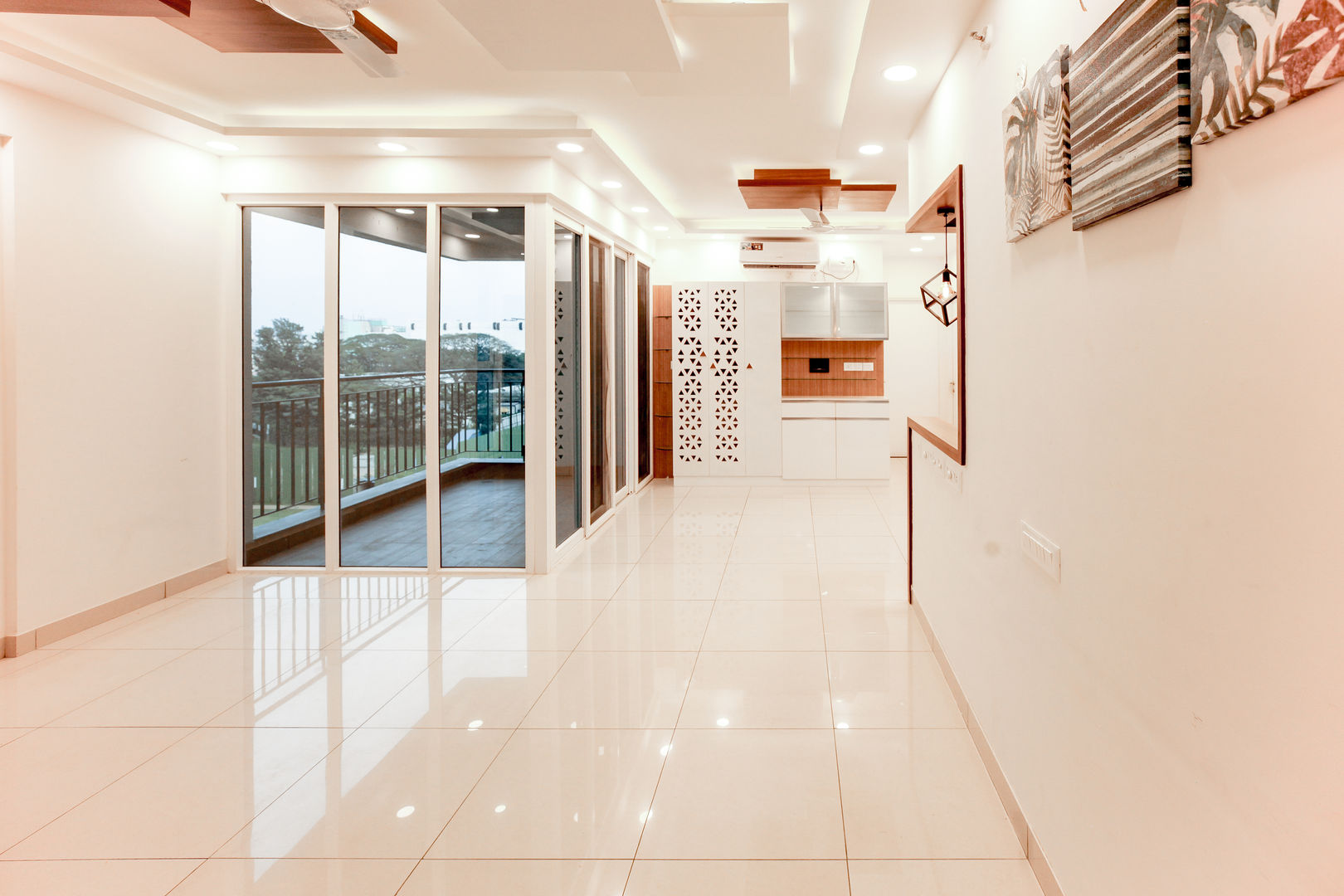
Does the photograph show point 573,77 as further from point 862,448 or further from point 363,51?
point 862,448

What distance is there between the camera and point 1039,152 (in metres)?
1.99

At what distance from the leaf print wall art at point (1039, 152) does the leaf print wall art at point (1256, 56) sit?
0.62 metres

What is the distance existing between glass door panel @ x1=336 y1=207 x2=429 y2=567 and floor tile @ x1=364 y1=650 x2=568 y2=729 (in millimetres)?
1789

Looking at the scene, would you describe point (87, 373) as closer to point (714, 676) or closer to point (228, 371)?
point (228, 371)

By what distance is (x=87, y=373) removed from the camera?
162 inches

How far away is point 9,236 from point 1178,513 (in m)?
4.78

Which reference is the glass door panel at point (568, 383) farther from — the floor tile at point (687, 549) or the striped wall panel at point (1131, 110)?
the striped wall panel at point (1131, 110)

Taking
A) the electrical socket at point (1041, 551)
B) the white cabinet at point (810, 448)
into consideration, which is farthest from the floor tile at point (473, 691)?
the white cabinet at point (810, 448)

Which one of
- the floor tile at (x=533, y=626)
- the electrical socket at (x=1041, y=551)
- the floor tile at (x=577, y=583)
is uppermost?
the electrical socket at (x=1041, y=551)

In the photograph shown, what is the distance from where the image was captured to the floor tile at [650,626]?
149 inches

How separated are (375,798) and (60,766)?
117 cm

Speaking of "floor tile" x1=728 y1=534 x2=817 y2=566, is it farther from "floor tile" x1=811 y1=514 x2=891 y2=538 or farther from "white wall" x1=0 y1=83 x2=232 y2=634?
"white wall" x1=0 y1=83 x2=232 y2=634

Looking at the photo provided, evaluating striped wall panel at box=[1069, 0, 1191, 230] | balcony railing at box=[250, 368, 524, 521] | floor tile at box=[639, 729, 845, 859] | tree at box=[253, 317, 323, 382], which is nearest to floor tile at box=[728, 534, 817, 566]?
balcony railing at box=[250, 368, 524, 521]

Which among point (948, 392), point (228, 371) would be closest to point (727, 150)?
point (228, 371)
